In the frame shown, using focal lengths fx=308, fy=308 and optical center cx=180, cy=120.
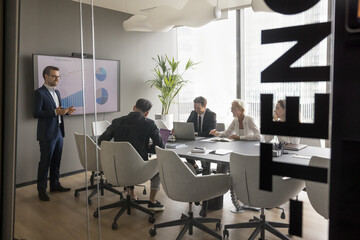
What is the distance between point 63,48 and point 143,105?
3.07 feet

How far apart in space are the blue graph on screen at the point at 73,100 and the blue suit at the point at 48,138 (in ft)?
0.16

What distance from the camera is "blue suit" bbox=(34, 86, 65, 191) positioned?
7.20 feet

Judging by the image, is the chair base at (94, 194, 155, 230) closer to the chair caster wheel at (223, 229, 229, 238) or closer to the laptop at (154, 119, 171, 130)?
the chair caster wheel at (223, 229, 229, 238)

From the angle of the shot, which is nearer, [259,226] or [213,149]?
[259,226]

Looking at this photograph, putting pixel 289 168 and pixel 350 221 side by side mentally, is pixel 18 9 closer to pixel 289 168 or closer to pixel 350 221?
pixel 289 168

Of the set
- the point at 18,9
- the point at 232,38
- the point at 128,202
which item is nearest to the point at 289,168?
the point at 232,38

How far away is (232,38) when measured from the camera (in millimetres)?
1724

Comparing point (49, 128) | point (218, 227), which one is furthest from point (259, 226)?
point (49, 128)


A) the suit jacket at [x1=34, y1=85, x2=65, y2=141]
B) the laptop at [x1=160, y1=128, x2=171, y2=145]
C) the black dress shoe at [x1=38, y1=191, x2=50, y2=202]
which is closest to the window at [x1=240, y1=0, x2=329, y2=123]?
the suit jacket at [x1=34, y1=85, x2=65, y2=141]

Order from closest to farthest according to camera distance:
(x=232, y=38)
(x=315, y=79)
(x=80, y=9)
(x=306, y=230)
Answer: (x=315, y=79), (x=306, y=230), (x=232, y=38), (x=80, y=9)

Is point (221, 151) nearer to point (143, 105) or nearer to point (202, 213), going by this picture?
point (202, 213)

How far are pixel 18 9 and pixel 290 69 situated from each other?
223 centimetres

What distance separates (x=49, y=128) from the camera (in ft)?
7.37

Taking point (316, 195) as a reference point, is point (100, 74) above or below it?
above
